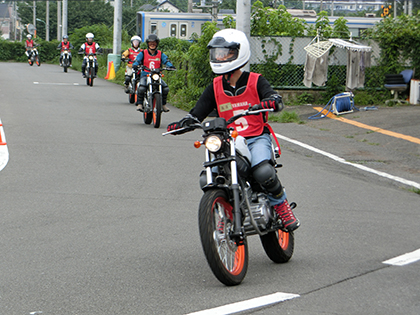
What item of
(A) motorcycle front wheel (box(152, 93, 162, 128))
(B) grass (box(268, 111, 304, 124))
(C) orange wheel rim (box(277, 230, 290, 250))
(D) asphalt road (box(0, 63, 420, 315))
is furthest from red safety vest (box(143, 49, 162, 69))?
(C) orange wheel rim (box(277, 230, 290, 250))

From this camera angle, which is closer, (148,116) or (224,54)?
(224,54)

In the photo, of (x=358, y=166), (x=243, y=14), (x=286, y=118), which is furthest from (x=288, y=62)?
(x=358, y=166)

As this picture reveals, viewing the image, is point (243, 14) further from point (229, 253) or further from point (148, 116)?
point (229, 253)

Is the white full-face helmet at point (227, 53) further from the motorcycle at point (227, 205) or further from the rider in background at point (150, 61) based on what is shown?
the rider in background at point (150, 61)

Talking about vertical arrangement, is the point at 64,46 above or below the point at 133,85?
above

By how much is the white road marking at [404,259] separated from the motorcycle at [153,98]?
9.15 metres

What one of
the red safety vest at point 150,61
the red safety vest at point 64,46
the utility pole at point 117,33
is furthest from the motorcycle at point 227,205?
the red safety vest at point 64,46

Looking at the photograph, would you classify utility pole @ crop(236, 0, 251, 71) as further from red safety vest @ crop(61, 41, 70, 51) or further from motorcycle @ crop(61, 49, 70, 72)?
red safety vest @ crop(61, 41, 70, 51)

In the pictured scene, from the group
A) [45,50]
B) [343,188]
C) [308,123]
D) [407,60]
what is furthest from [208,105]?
[45,50]

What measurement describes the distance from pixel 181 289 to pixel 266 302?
643 mm

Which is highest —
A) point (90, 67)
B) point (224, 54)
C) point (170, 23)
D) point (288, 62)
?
point (170, 23)

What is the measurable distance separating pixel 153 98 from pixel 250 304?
34.8 ft

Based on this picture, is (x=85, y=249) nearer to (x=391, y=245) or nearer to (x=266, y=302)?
(x=266, y=302)

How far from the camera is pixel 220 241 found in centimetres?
482
